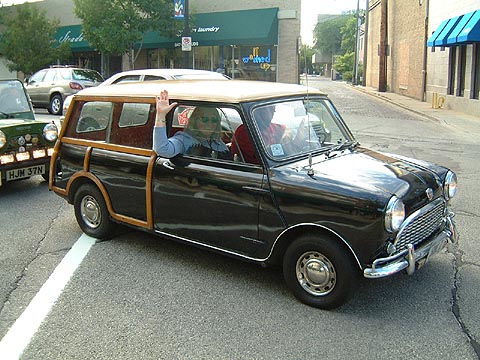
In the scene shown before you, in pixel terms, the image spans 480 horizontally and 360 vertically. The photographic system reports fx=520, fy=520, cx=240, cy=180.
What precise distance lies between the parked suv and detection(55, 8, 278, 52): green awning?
778cm

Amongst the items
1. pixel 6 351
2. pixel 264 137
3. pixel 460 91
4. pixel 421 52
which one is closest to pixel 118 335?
pixel 6 351

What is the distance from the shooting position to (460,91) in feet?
70.4

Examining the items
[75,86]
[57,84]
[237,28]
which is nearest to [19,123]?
[75,86]

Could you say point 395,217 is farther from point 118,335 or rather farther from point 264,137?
point 118,335

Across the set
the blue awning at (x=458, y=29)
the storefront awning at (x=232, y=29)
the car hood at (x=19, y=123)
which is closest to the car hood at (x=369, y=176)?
the car hood at (x=19, y=123)

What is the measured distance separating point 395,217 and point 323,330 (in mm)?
954

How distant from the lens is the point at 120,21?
24.2 m

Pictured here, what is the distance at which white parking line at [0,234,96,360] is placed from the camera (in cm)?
354

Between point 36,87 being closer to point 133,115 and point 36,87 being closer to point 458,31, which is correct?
point 458,31

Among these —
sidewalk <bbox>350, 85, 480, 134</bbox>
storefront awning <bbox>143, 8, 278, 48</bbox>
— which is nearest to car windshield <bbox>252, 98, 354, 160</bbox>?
sidewalk <bbox>350, 85, 480, 134</bbox>

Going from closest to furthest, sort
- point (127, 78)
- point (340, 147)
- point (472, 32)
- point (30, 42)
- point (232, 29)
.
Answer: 1. point (340, 147)
2. point (127, 78)
3. point (472, 32)
4. point (232, 29)
5. point (30, 42)

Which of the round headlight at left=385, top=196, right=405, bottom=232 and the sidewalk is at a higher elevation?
the sidewalk

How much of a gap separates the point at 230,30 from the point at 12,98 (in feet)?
59.2

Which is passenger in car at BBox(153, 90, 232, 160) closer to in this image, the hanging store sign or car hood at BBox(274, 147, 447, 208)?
car hood at BBox(274, 147, 447, 208)
